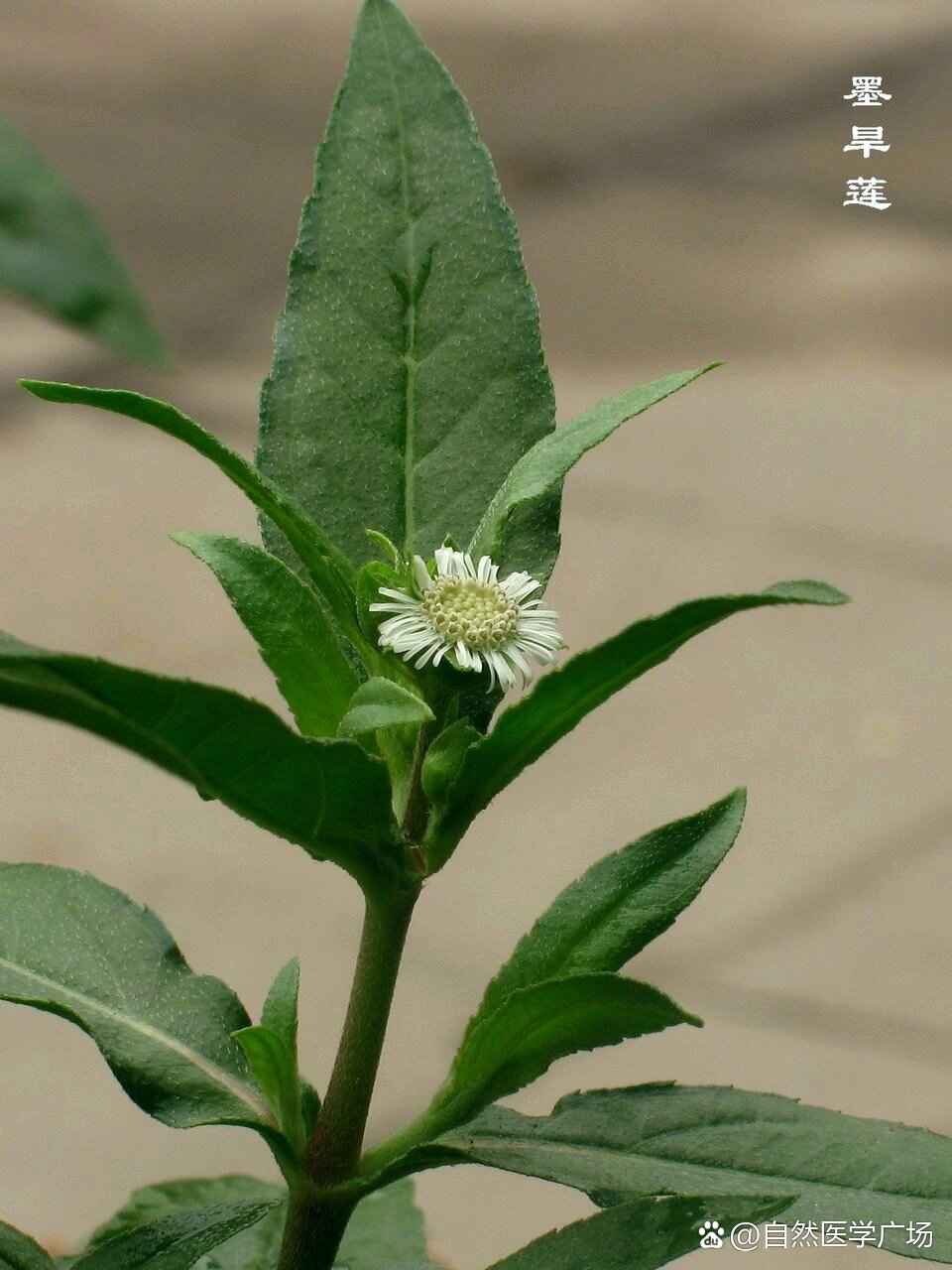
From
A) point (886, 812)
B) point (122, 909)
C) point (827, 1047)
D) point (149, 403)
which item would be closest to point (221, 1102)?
point (122, 909)

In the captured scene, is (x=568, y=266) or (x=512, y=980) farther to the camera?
(x=568, y=266)

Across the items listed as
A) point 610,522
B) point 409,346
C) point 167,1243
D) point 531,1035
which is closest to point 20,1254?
point 167,1243

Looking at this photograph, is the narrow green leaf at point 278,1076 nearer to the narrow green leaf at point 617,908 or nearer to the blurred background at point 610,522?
the narrow green leaf at point 617,908

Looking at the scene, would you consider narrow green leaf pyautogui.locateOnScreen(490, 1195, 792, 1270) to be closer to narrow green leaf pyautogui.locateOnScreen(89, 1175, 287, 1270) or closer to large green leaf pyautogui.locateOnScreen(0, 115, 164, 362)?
narrow green leaf pyautogui.locateOnScreen(89, 1175, 287, 1270)

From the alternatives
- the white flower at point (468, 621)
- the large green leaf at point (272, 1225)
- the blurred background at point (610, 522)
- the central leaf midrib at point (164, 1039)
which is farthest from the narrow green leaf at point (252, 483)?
the blurred background at point (610, 522)

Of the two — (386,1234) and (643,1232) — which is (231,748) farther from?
(386,1234)

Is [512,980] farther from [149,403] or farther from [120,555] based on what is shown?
[120,555]
